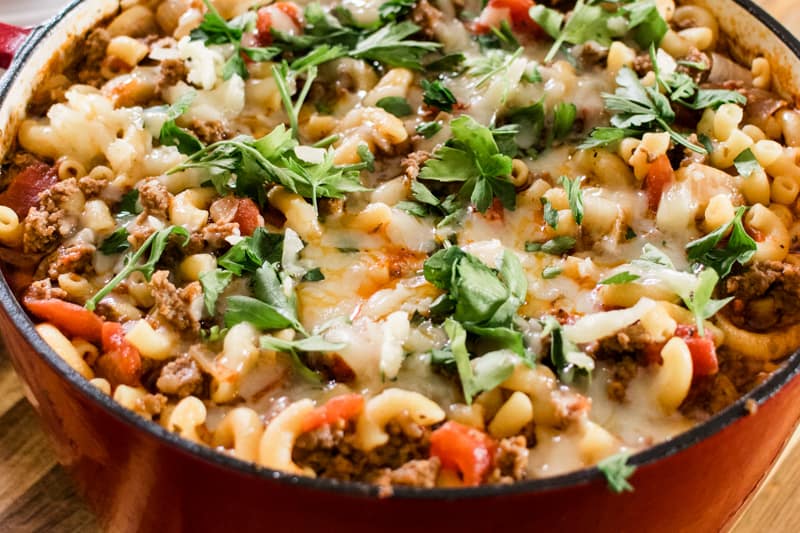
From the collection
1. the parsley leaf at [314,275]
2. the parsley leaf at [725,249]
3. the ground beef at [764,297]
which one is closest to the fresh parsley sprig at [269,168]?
the parsley leaf at [314,275]

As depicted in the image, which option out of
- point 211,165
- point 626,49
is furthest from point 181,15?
point 626,49

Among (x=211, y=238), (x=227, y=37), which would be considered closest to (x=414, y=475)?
(x=211, y=238)

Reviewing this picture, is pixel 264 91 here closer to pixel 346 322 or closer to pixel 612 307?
pixel 346 322

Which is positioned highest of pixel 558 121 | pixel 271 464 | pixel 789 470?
pixel 558 121

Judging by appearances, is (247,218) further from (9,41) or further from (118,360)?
(9,41)

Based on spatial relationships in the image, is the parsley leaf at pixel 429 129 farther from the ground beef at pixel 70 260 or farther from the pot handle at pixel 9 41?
the pot handle at pixel 9 41

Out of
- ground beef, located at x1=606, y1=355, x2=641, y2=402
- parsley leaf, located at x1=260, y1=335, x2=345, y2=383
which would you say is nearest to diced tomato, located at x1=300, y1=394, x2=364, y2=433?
parsley leaf, located at x1=260, y1=335, x2=345, y2=383
